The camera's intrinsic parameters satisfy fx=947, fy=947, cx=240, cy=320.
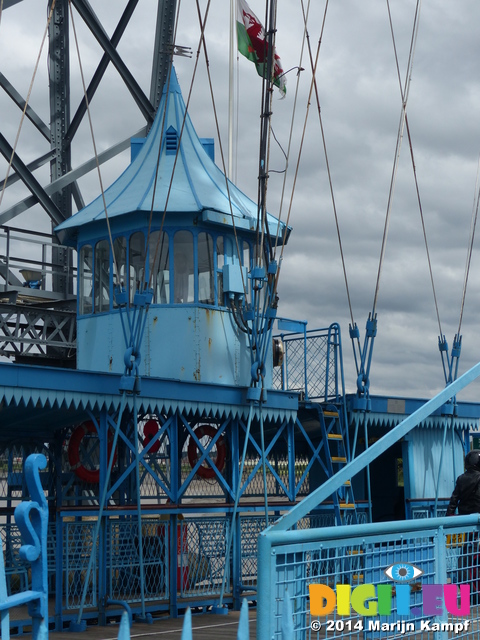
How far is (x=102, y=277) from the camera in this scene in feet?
55.6

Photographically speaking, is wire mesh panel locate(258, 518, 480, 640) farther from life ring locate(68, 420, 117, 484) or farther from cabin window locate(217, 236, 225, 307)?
cabin window locate(217, 236, 225, 307)

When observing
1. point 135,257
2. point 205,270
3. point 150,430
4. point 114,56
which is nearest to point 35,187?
point 114,56

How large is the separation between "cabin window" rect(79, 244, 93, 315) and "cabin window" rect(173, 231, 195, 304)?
1776 millimetres

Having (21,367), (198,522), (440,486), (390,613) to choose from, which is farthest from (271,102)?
(390,613)

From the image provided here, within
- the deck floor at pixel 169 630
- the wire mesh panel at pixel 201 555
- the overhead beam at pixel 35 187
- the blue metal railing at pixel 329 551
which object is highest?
the overhead beam at pixel 35 187

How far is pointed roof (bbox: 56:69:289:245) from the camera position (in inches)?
643

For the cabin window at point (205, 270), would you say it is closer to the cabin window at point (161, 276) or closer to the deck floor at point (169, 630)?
the cabin window at point (161, 276)

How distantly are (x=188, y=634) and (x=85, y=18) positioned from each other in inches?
831

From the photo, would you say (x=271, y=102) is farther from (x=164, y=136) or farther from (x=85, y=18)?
(x=85, y=18)

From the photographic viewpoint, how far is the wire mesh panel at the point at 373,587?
552cm

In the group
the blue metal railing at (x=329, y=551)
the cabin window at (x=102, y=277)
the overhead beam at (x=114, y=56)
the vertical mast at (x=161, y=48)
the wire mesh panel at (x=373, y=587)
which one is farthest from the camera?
the vertical mast at (x=161, y=48)

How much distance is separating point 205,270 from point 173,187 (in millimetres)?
1701

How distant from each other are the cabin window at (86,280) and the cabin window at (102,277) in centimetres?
19

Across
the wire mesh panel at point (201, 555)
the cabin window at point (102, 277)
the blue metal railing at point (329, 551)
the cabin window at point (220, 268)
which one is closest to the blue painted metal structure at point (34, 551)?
the blue metal railing at point (329, 551)
